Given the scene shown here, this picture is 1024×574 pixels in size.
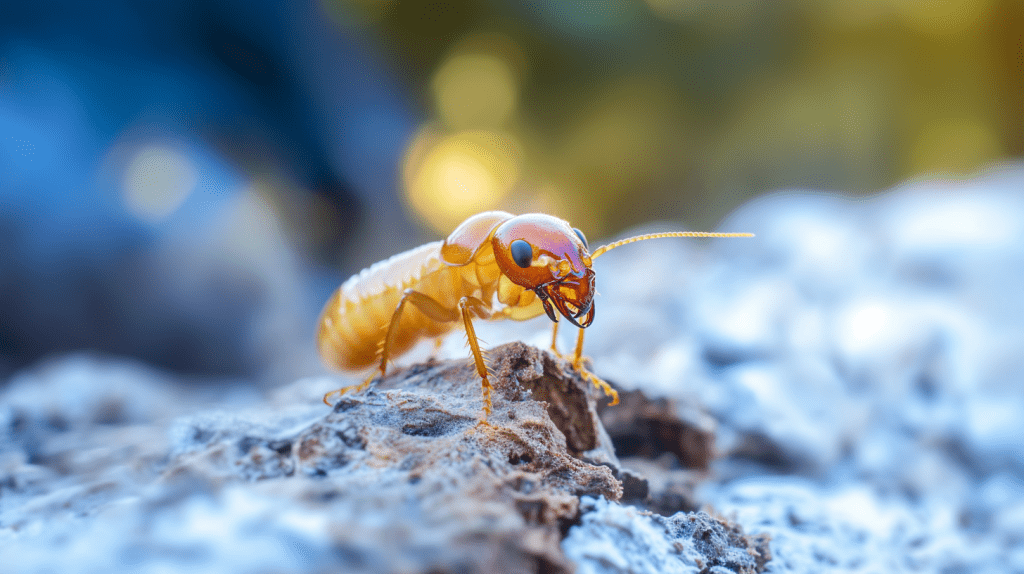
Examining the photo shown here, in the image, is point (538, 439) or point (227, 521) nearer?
point (227, 521)

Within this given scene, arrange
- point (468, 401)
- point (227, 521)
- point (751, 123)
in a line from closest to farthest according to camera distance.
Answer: point (227, 521) < point (468, 401) < point (751, 123)

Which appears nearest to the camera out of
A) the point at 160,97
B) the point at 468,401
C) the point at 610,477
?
the point at 610,477

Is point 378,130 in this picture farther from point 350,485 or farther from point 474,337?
point 350,485

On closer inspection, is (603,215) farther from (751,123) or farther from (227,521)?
(227,521)

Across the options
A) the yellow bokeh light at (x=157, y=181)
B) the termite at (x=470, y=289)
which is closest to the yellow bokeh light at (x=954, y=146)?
the termite at (x=470, y=289)

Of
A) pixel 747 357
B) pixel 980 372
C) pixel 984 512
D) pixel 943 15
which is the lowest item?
pixel 984 512

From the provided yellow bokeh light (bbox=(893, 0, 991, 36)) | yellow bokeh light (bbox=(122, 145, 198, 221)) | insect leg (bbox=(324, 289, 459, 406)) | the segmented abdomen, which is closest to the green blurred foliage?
yellow bokeh light (bbox=(893, 0, 991, 36))

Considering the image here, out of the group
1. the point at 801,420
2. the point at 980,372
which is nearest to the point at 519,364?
the point at 801,420

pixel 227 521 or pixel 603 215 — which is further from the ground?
pixel 603 215
